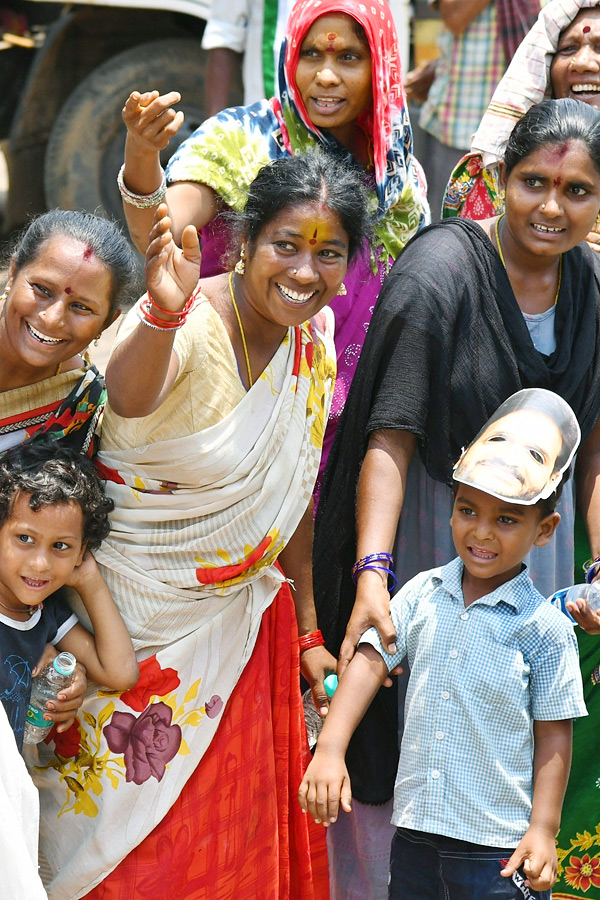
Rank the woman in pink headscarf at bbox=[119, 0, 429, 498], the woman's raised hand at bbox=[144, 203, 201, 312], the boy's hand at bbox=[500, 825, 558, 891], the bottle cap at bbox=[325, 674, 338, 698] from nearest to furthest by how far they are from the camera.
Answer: the woman's raised hand at bbox=[144, 203, 201, 312] < the boy's hand at bbox=[500, 825, 558, 891] < the bottle cap at bbox=[325, 674, 338, 698] < the woman in pink headscarf at bbox=[119, 0, 429, 498]

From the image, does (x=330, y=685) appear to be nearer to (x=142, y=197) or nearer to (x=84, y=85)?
(x=142, y=197)

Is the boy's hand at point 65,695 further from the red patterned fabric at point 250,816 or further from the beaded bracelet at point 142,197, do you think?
the beaded bracelet at point 142,197

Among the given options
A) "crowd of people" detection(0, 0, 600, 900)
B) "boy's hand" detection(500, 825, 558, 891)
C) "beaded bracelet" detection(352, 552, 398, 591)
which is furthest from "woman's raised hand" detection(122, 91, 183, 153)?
"boy's hand" detection(500, 825, 558, 891)

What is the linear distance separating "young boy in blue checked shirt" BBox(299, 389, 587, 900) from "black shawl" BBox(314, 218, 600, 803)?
0.79 feet

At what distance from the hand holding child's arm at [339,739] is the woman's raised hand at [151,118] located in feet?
3.69

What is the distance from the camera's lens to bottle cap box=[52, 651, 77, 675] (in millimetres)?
2453

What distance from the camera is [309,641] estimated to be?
115 inches

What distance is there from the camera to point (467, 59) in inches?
214

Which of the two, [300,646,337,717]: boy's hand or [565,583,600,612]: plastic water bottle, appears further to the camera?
[300,646,337,717]: boy's hand

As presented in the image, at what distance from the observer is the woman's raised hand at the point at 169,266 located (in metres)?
2.20

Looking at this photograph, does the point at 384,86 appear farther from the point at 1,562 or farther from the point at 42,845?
the point at 42,845

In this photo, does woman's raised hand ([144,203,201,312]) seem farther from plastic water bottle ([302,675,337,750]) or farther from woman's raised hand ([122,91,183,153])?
plastic water bottle ([302,675,337,750])

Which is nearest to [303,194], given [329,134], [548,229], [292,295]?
[292,295]

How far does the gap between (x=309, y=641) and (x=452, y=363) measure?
74 cm
